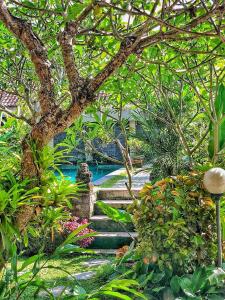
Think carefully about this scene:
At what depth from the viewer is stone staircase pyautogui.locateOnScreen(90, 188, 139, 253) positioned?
730 cm

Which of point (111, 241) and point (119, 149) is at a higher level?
point (119, 149)

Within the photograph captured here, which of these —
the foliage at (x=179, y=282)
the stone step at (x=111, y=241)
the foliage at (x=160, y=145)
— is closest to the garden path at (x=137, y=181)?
the foliage at (x=160, y=145)

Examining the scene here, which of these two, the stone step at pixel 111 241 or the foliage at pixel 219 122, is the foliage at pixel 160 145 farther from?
the foliage at pixel 219 122

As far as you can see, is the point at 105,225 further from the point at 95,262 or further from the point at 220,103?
the point at 220,103

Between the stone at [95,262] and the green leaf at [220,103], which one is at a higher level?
the green leaf at [220,103]

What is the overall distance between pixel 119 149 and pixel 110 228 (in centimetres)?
322

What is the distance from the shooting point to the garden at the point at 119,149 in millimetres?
2014

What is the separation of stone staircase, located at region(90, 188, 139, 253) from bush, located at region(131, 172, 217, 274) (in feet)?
9.29

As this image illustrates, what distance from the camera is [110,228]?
771 centimetres

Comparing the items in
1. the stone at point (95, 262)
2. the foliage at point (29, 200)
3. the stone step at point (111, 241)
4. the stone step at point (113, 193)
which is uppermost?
the foliage at point (29, 200)

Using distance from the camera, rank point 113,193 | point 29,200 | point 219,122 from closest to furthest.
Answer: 1. point 29,200
2. point 219,122
3. point 113,193

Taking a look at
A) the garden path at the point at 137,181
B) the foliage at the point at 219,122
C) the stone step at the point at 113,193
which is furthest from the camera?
the garden path at the point at 137,181

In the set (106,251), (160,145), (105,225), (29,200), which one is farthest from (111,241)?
(29,200)

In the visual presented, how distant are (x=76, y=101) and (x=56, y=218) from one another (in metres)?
0.72
